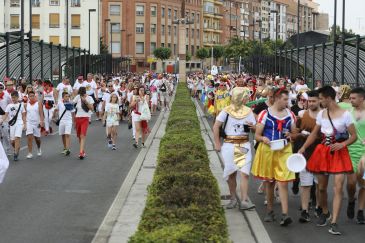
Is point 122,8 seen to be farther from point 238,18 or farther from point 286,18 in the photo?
point 286,18

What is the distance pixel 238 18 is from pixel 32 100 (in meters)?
147

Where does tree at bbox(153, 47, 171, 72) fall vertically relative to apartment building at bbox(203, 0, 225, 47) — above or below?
below

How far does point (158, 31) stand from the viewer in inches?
4843

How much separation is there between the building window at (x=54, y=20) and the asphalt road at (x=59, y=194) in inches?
2999

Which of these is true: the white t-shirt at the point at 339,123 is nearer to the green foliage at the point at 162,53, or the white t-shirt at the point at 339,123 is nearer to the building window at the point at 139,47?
the green foliage at the point at 162,53

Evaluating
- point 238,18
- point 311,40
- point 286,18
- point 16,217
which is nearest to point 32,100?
point 16,217

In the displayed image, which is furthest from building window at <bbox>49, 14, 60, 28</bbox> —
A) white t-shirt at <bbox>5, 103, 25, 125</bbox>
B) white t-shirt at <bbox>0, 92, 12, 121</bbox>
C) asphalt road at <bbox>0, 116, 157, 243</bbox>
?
white t-shirt at <bbox>5, 103, 25, 125</bbox>

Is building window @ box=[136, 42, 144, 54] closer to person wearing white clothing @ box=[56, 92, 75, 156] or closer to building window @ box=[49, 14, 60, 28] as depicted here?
building window @ box=[49, 14, 60, 28]

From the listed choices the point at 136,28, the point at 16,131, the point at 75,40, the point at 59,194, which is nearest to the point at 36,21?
the point at 75,40

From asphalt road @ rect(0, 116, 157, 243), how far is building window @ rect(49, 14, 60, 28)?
76.2 meters

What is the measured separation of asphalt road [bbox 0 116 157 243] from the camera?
895cm

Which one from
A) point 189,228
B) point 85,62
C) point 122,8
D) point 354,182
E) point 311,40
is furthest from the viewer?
point 122,8

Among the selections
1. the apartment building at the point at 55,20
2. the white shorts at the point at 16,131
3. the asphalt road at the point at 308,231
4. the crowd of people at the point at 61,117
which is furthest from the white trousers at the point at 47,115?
the apartment building at the point at 55,20

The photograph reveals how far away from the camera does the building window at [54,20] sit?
93.4 m
